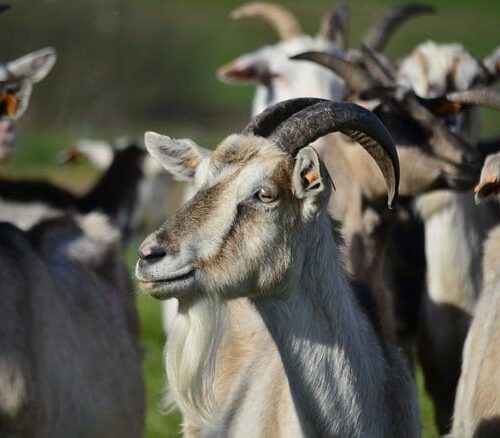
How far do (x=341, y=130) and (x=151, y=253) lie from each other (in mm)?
923

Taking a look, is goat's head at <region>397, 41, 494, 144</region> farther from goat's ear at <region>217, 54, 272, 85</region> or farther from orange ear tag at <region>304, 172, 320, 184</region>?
orange ear tag at <region>304, 172, 320, 184</region>

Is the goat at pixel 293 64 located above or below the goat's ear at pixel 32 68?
below

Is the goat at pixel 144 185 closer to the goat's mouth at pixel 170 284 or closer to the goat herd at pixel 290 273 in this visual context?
the goat herd at pixel 290 273

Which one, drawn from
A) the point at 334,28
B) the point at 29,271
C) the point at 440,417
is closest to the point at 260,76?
the point at 334,28

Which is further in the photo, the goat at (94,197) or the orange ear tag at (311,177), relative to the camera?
the goat at (94,197)

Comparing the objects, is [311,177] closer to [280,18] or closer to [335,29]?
[335,29]

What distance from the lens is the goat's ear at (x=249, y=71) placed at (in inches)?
405

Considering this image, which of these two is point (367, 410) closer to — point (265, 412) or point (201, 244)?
point (265, 412)

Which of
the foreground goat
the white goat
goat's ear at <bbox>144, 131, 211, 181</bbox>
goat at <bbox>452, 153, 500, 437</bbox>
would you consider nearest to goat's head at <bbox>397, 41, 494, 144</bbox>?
the white goat

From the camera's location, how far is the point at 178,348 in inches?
204

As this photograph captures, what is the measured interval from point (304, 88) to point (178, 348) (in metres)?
4.90

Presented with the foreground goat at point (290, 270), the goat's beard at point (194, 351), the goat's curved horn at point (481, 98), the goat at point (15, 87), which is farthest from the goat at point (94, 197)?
the foreground goat at point (290, 270)

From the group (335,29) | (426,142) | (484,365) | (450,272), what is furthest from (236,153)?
(335,29)

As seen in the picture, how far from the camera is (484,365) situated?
6.30 meters
